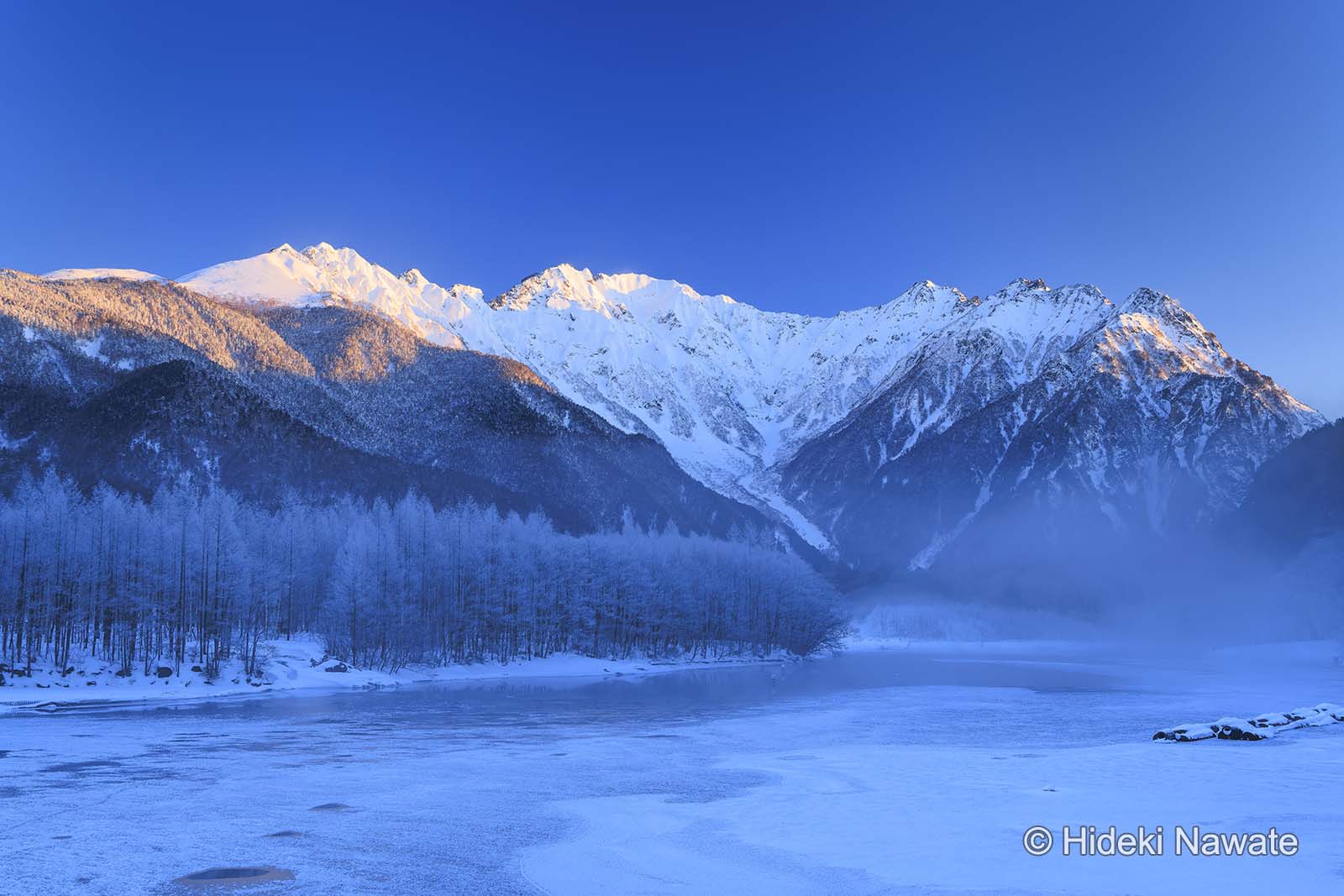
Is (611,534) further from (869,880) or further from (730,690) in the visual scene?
(869,880)

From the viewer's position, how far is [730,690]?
278ft

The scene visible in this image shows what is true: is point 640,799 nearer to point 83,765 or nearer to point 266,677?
point 83,765

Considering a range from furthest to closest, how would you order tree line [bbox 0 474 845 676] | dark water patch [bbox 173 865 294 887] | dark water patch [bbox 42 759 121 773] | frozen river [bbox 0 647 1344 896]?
tree line [bbox 0 474 845 676]
dark water patch [bbox 42 759 121 773]
frozen river [bbox 0 647 1344 896]
dark water patch [bbox 173 865 294 887]

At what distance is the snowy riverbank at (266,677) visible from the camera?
72.6 meters

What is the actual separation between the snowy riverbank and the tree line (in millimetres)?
1791

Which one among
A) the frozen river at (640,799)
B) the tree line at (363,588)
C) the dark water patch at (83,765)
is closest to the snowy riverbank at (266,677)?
the tree line at (363,588)

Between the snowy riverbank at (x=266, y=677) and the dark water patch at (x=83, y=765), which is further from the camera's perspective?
the snowy riverbank at (x=266, y=677)

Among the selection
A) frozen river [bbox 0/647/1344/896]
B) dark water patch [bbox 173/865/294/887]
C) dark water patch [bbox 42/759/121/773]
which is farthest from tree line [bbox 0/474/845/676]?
dark water patch [bbox 173/865/294/887]

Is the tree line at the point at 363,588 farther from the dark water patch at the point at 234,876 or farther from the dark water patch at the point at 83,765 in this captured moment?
the dark water patch at the point at 234,876

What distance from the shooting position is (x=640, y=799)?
92.4ft

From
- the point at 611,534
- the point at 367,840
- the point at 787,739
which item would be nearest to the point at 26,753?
the point at 367,840

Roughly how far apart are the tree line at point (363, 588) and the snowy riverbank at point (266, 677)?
5.88 feet

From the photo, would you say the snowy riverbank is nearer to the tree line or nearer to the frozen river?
the tree line

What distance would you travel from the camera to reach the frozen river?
18.7m
